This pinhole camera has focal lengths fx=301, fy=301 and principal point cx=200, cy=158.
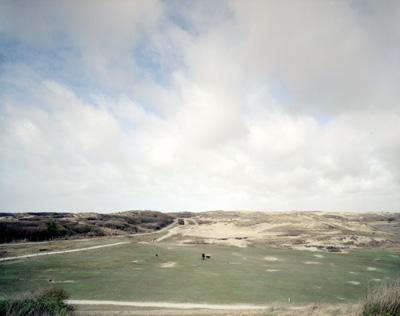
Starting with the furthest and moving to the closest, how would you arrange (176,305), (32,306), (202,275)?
(202,275) → (176,305) → (32,306)

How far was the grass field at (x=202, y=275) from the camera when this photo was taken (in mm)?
35750

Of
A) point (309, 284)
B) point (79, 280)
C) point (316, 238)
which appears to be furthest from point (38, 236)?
point (316, 238)

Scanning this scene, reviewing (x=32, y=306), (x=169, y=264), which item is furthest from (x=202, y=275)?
(x=32, y=306)

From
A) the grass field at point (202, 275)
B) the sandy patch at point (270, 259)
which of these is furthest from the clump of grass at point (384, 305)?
the sandy patch at point (270, 259)

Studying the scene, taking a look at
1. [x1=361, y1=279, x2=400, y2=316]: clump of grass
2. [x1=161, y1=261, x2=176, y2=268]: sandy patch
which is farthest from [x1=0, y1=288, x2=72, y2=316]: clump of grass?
[x1=161, y1=261, x2=176, y2=268]: sandy patch

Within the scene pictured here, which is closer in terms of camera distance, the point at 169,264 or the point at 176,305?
the point at 176,305

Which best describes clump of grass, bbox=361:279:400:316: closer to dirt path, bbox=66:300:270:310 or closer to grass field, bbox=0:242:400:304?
dirt path, bbox=66:300:270:310

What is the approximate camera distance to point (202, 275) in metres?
45.8

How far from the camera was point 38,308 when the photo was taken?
19.9m

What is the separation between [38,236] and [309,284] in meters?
78.5

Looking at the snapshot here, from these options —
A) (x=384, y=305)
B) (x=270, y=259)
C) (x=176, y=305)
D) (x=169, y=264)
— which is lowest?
(x=270, y=259)

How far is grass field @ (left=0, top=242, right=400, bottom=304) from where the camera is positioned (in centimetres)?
3575

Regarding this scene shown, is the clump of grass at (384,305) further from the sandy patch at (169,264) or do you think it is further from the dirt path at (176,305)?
the sandy patch at (169,264)

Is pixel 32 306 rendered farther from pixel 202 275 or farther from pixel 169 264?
pixel 169 264
